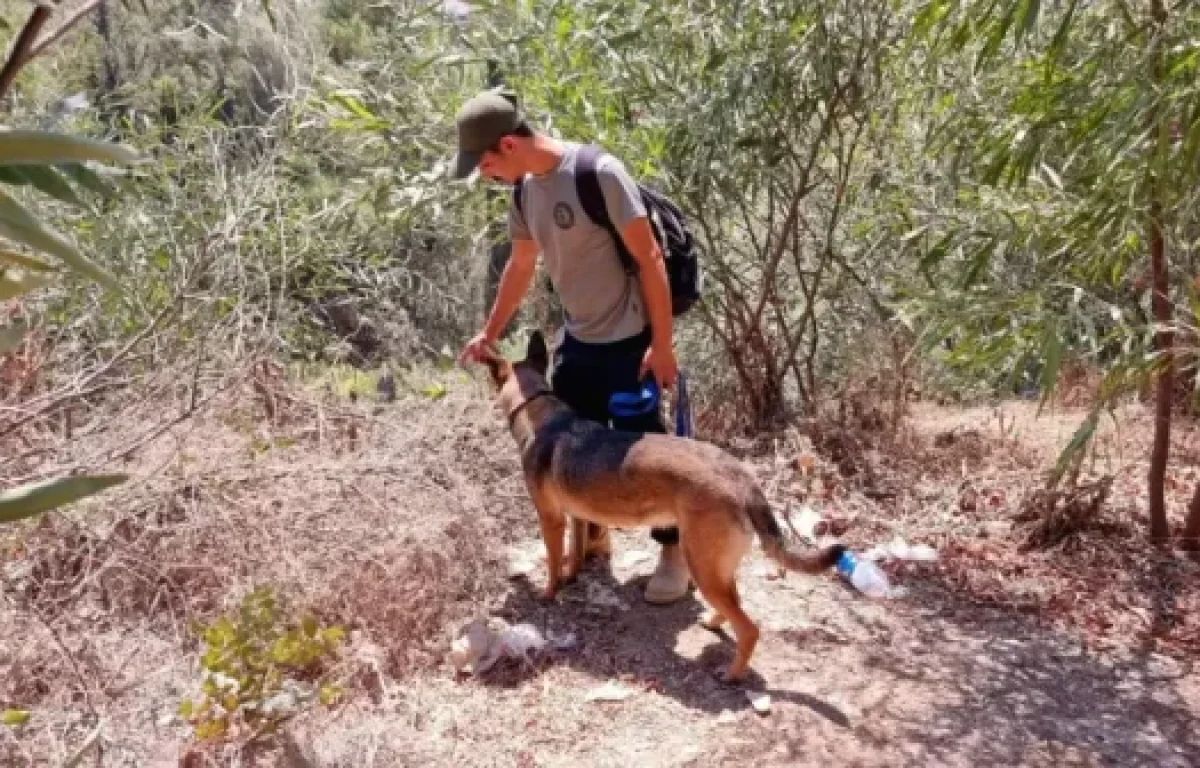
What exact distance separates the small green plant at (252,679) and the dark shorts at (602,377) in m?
1.33

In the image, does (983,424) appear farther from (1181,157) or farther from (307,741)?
(307,741)

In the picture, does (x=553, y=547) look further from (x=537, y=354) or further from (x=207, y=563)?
(x=207, y=563)

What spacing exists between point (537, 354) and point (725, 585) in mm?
1307

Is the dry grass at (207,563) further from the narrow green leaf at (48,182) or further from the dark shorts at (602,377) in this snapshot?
the narrow green leaf at (48,182)

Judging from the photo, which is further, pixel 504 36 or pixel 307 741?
pixel 504 36

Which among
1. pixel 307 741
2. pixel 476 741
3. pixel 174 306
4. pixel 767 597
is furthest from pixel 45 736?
pixel 767 597

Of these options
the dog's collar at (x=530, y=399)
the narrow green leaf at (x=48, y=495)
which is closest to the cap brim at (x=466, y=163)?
the dog's collar at (x=530, y=399)

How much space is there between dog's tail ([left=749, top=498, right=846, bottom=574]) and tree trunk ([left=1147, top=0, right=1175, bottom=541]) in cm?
160

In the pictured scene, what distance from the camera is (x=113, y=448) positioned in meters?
4.02

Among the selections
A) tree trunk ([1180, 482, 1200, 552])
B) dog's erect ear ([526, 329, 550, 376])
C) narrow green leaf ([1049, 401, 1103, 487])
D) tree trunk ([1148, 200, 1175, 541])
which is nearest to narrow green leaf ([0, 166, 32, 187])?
dog's erect ear ([526, 329, 550, 376])

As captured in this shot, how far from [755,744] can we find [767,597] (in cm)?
98

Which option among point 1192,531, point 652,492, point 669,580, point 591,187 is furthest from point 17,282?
point 1192,531

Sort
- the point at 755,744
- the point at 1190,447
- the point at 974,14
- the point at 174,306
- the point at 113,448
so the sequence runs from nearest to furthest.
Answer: the point at 755,744 < the point at 974,14 < the point at 113,448 < the point at 174,306 < the point at 1190,447

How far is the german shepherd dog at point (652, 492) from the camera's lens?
3.28m
